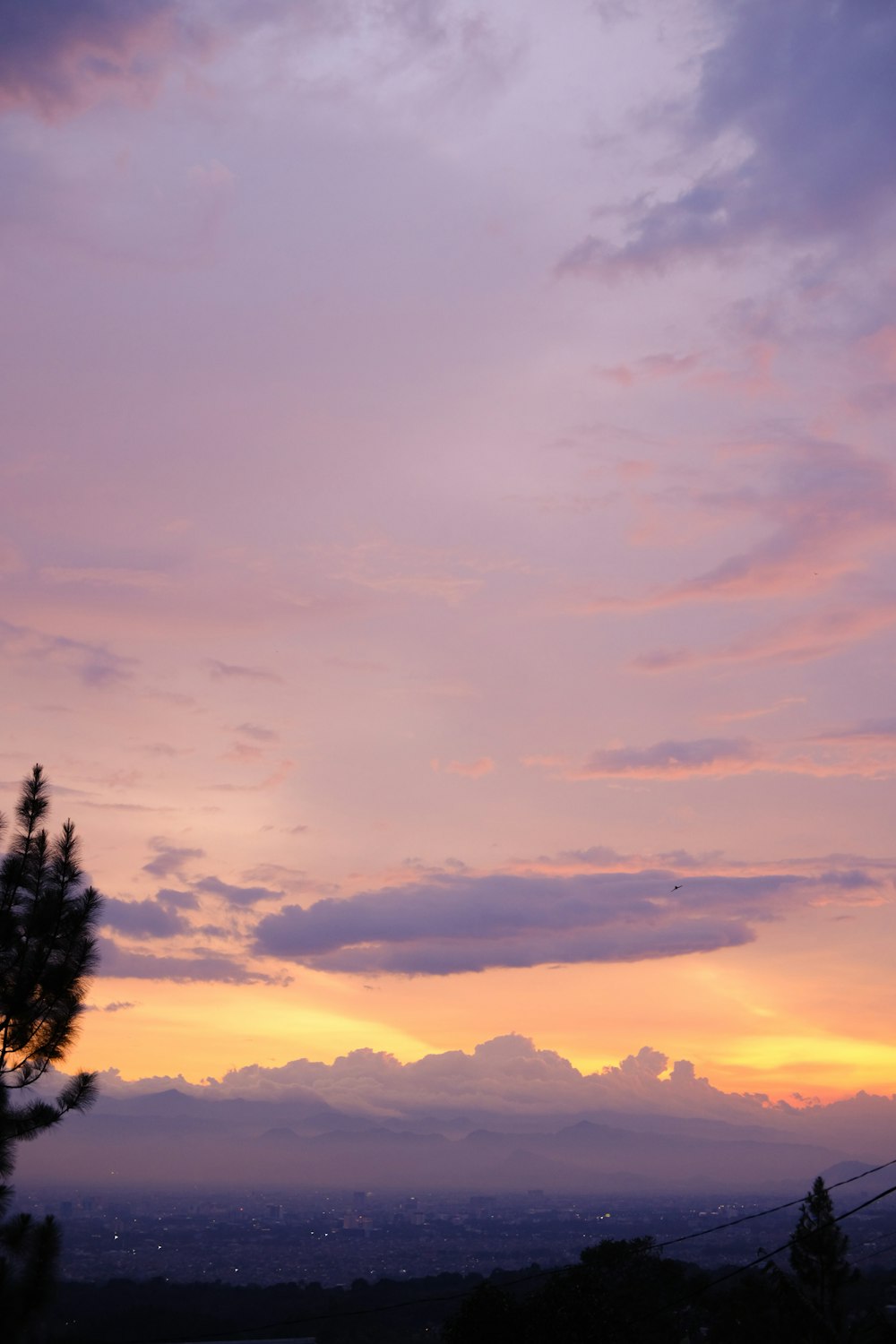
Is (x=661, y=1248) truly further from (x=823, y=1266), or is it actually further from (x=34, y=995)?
(x=34, y=995)

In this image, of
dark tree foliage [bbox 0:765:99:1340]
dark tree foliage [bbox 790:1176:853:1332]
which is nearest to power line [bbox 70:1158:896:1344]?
dark tree foliage [bbox 790:1176:853:1332]

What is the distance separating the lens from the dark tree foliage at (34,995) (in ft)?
60.6

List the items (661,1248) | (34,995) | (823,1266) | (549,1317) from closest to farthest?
1. (34,995)
2. (549,1317)
3. (823,1266)
4. (661,1248)

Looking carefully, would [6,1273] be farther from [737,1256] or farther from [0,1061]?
[737,1256]

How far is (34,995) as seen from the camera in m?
19.6

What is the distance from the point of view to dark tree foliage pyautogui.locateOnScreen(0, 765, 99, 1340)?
18484 millimetres

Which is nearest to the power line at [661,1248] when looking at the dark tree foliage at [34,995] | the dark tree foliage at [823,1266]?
the dark tree foliage at [823,1266]

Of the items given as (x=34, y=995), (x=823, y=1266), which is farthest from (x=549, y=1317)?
(x=34, y=995)

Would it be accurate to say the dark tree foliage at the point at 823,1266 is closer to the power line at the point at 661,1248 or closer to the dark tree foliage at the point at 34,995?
the power line at the point at 661,1248

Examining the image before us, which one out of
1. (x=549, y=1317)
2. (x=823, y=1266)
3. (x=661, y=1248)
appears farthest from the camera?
(x=661, y=1248)

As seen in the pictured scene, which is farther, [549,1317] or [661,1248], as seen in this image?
[661,1248]

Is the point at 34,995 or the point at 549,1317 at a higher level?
the point at 34,995

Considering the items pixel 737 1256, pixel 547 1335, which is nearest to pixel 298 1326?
pixel 547 1335

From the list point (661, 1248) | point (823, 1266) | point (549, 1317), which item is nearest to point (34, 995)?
point (549, 1317)
